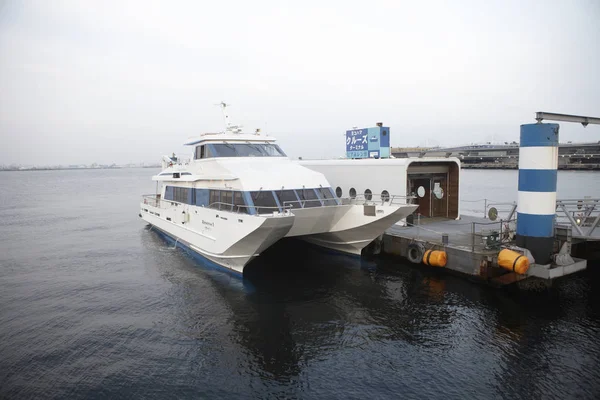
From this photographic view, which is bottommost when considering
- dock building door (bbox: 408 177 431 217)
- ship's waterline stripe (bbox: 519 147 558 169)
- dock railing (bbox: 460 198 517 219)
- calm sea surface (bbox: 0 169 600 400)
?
calm sea surface (bbox: 0 169 600 400)

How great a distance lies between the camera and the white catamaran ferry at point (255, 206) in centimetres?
1327

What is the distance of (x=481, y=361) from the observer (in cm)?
884

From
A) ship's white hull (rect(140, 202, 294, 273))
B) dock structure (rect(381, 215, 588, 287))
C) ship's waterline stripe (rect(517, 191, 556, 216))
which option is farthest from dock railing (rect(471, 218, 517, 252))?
ship's white hull (rect(140, 202, 294, 273))

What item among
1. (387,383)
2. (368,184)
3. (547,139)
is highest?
(547,139)

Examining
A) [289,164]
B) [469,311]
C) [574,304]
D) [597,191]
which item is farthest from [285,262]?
[597,191]

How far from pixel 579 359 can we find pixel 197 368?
877 centimetres

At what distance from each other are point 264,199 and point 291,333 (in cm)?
503

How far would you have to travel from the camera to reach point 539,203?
1218cm

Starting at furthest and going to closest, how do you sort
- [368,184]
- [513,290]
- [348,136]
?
1. [348,136]
2. [368,184]
3. [513,290]

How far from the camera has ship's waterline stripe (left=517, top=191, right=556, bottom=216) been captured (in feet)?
39.7

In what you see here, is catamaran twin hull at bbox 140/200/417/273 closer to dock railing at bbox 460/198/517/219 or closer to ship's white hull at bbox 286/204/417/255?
ship's white hull at bbox 286/204/417/255

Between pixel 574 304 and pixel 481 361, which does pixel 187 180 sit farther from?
pixel 574 304

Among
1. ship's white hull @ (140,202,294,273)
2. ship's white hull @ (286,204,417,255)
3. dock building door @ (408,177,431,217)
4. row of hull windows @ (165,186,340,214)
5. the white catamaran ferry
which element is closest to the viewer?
ship's white hull @ (140,202,294,273)

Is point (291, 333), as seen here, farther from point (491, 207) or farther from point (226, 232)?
point (491, 207)
